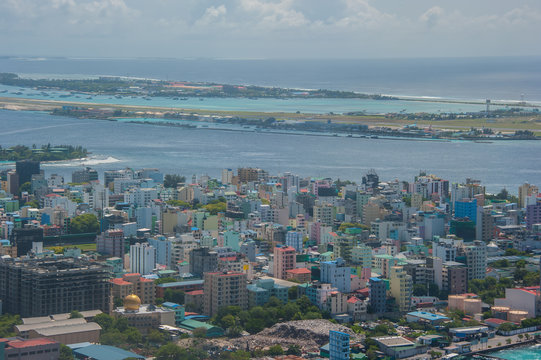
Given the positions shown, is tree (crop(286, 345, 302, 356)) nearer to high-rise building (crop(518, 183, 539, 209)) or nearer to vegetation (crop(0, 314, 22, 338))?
vegetation (crop(0, 314, 22, 338))

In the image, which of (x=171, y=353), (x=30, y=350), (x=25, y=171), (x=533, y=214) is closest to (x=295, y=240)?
(x=533, y=214)

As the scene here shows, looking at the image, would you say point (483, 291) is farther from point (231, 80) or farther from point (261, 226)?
point (231, 80)

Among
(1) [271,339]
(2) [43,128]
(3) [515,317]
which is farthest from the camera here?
(2) [43,128]

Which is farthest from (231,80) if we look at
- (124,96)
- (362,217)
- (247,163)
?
(362,217)

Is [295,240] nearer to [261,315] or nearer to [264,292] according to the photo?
[264,292]

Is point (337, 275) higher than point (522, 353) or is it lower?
higher

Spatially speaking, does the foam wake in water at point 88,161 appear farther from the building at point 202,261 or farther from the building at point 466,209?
the building at point 202,261
